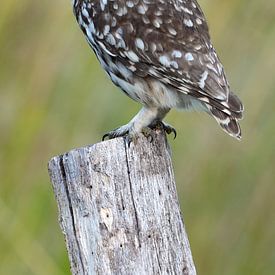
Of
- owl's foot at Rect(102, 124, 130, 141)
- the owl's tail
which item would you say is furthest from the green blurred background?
the owl's tail

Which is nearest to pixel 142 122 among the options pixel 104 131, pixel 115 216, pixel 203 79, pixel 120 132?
pixel 120 132

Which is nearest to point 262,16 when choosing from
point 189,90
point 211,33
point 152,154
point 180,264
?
point 211,33

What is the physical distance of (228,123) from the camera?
141 inches

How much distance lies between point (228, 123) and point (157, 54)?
18.1 inches

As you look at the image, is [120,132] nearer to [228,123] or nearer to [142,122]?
[142,122]

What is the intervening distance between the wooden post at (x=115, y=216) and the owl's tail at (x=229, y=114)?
2.13ft

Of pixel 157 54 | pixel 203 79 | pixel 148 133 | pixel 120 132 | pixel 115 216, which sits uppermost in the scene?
pixel 157 54

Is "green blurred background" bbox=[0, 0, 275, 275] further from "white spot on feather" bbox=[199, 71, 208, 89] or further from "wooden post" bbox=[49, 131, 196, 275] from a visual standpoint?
"wooden post" bbox=[49, 131, 196, 275]

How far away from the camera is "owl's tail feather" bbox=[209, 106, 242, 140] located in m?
Answer: 3.55

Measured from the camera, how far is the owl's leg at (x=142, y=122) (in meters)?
3.54

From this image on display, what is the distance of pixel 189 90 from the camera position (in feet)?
12.1

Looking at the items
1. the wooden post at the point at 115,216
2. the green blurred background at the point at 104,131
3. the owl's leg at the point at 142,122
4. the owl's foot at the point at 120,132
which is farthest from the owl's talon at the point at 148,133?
the green blurred background at the point at 104,131

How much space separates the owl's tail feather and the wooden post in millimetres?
630

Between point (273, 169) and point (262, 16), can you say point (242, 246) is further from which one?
point (262, 16)
